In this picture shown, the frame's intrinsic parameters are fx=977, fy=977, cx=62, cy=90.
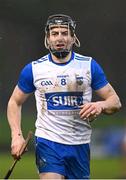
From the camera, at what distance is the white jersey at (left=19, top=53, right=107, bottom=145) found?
24.4 feet

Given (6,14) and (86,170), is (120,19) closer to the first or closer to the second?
(6,14)

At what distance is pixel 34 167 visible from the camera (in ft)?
45.4

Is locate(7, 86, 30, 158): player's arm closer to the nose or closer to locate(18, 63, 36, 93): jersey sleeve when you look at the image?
locate(18, 63, 36, 93): jersey sleeve

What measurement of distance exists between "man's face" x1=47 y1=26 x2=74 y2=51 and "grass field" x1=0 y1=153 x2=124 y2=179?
581 cm

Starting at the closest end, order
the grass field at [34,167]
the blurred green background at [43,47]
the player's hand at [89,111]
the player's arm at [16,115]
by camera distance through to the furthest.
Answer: the player's hand at [89,111]
the player's arm at [16,115]
the blurred green background at [43,47]
the grass field at [34,167]

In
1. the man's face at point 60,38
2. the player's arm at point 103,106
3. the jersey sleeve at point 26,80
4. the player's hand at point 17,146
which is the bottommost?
the player's hand at point 17,146

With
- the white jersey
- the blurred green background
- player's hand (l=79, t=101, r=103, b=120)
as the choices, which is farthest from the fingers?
the blurred green background

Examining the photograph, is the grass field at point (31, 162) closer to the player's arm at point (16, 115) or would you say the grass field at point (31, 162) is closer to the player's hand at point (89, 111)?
the player's arm at point (16, 115)

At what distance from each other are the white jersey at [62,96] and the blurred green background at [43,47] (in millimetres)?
5345

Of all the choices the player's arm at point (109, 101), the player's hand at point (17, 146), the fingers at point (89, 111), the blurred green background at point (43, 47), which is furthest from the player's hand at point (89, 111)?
the blurred green background at point (43, 47)

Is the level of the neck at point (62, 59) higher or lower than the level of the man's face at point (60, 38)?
lower

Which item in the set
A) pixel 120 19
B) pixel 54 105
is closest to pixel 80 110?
pixel 54 105

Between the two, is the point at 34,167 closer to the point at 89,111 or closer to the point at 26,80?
the point at 26,80

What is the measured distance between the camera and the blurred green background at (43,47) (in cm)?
1316
